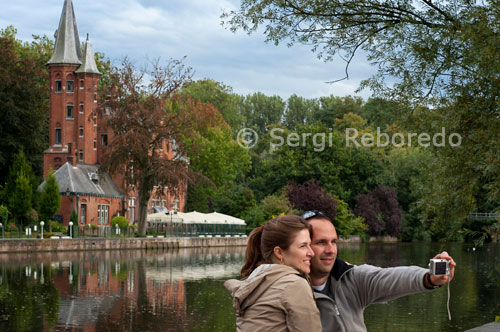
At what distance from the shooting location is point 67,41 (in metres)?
60.3

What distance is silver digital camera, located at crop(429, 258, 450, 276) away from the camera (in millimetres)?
3654

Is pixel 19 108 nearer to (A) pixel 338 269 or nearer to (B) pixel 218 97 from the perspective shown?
(B) pixel 218 97

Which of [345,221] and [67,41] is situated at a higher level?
[67,41]

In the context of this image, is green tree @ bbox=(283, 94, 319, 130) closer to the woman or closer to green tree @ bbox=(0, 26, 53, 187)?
green tree @ bbox=(0, 26, 53, 187)

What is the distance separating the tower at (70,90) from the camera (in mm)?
60000

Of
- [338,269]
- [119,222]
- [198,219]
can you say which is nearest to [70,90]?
[119,222]

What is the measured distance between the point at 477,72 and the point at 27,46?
6675 centimetres

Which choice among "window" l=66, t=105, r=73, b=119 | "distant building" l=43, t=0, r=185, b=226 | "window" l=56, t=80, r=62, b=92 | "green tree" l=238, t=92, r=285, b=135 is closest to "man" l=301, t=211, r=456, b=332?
"distant building" l=43, t=0, r=185, b=226

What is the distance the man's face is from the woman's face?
34cm

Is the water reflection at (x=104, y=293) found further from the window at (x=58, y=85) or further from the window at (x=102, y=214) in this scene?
the window at (x=58, y=85)

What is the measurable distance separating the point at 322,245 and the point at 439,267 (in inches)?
26.2

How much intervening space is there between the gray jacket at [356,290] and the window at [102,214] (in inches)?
2168

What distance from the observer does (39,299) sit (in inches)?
763

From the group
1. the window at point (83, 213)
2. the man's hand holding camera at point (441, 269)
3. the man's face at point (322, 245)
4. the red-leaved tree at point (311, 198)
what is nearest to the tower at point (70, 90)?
the window at point (83, 213)
